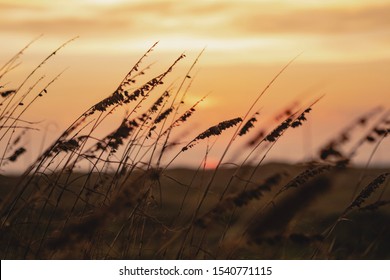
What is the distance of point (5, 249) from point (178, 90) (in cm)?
133

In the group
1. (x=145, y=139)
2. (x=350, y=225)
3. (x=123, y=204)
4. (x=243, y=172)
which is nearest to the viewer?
(x=123, y=204)

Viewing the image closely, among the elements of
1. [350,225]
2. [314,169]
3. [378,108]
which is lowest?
[314,169]

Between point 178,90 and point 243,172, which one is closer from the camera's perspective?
point 243,172

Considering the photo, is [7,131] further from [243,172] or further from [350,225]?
[350,225]

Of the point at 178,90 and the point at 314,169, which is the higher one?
the point at 178,90

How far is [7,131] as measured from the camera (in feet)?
13.3

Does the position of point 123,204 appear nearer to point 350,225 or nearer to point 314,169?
point 314,169

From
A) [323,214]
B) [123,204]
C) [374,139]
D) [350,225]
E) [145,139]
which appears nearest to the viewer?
[123,204]

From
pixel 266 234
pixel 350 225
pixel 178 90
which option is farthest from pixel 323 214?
pixel 266 234

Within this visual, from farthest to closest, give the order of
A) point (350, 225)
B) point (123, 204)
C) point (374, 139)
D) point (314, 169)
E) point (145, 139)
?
point (350, 225) < point (145, 139) < point (374, 139) < point (314, 169) < point (123, 204)

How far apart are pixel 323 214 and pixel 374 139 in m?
5.70

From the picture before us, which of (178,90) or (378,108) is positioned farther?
(178,90)
